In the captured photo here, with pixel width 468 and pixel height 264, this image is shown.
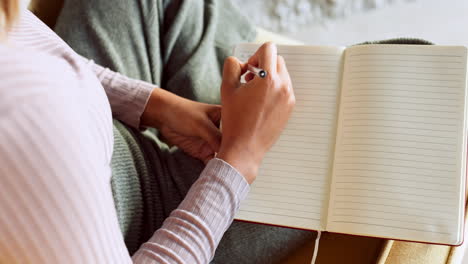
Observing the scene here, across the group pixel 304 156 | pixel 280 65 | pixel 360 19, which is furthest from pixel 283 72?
pixel 360 19

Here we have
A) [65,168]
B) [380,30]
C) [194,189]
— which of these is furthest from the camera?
[380,30]

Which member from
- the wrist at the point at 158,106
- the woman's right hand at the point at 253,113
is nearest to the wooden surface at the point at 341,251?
the woman's right hand at the point at 253,113

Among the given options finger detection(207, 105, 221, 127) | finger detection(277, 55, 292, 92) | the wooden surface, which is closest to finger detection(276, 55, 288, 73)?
finger detection(277, 55, 292, 92)

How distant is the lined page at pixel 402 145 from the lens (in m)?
0.68

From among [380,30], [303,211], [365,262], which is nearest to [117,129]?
[303,211]

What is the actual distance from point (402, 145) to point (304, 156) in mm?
129

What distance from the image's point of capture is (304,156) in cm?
75

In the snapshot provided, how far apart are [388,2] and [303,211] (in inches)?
36.9

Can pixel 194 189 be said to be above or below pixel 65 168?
below

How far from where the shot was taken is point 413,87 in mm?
740

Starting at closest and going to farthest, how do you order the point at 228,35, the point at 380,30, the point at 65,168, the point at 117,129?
the point at 65,168
the point at 117,129
the point at 228,35
the point at 380,30

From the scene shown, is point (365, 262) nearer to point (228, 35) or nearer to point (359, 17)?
point (228, 35)

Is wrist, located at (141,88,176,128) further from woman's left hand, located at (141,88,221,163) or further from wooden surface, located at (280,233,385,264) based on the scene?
wooden surface, located at (280,233,385,264)

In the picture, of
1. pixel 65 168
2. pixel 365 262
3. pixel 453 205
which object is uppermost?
pixel 65 168
